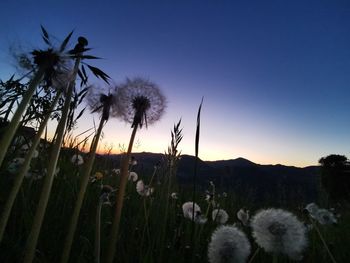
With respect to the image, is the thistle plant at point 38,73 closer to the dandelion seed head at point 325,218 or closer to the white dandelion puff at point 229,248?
the white dandelion puff at point 229,248

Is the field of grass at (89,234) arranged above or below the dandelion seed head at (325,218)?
below

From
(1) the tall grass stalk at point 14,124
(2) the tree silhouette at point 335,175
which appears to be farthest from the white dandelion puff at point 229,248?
(2) the tree silhouette at point 335,175

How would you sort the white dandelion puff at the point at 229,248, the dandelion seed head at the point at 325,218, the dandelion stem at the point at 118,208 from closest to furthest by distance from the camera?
1. the dandelion stem at the point at 118,208
2. the white dandelion puff at the point at 229,248
3. the dandelion seed head at the point at 325,218

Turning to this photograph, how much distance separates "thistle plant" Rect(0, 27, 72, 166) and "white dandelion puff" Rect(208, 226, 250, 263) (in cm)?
133

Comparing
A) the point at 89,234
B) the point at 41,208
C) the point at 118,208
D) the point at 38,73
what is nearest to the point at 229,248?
the point at 118,208

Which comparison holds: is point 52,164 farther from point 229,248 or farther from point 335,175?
point 335,175

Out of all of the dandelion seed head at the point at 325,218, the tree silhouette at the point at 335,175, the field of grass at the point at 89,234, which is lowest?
the field of grass at the point at 89,234

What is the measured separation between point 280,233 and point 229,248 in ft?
1.10

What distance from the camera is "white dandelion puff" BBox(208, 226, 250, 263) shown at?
67.0 inches

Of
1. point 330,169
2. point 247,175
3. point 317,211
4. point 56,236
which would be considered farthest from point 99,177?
point 247,175

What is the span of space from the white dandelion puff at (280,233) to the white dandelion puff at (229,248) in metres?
0.10

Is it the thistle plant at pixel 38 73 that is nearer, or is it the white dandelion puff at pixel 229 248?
the thistle plant at pixel 38 73

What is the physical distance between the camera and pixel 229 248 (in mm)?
1752

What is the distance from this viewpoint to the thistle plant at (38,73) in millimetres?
931
